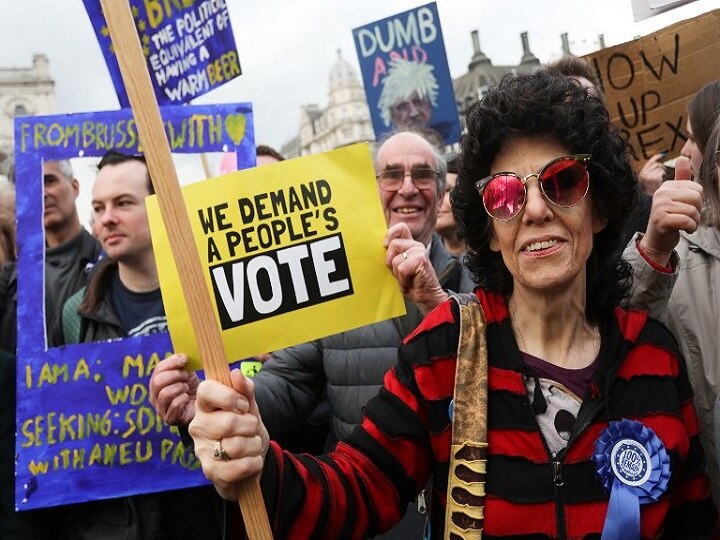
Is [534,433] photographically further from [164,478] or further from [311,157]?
[164,478]

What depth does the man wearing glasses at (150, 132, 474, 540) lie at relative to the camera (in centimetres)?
270

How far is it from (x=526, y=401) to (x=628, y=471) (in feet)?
0.81

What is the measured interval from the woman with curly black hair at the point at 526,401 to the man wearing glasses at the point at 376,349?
18.2 inches

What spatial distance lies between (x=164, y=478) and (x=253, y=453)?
1155mm

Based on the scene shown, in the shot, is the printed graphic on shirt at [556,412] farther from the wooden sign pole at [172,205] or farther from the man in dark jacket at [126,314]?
the man in dark jacket at [126,314]

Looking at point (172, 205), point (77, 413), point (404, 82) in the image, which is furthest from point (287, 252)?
point (404, 82)

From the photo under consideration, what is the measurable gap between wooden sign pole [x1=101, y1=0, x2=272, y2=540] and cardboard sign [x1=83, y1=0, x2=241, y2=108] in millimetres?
1658

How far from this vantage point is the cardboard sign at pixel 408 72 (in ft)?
19.2

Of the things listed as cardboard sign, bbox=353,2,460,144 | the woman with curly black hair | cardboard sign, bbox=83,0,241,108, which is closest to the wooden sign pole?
the woman with curly black hair

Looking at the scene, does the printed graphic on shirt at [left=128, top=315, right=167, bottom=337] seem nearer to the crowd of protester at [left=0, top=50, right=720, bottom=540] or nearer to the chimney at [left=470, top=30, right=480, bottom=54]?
the crowd of protester at [left=0, top=50, right=720, bottom=540]

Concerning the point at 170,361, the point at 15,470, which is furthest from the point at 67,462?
the point at 170,361

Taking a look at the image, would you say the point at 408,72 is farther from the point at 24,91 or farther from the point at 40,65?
the point at 40,65

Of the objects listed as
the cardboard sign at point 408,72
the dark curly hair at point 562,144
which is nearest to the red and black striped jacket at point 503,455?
the dark curly hair at point 562,144

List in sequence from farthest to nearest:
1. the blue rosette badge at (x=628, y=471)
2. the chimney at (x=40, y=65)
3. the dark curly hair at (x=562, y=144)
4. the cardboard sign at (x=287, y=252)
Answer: the chimney at (x=40, y=65), the cardboard sign at (x=287, y=252), the dark curly hair at (x=562, y=144), the blue rosette badge at (x=628, y=471)
